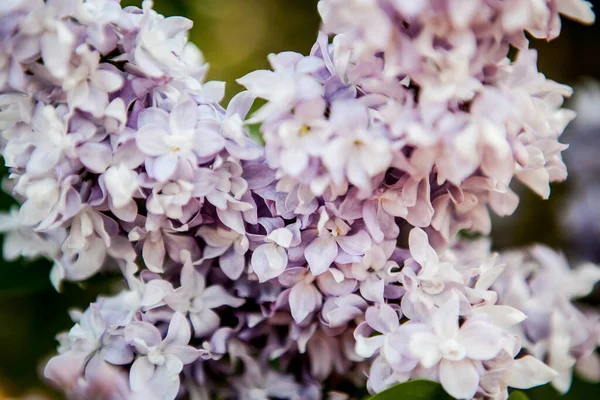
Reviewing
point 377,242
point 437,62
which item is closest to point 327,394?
point 377,242

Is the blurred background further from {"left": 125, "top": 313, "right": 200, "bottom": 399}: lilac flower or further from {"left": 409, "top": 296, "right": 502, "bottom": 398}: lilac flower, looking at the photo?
{"left": 409, "top": 296, "right": 502, "bottom": 398}: lilac flower

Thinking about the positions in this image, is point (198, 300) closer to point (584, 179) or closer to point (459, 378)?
point (459, 378)

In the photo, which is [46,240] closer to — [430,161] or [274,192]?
[274,192]

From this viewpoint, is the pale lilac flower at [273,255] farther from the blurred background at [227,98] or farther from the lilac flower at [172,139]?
the blurred background at [227,98]

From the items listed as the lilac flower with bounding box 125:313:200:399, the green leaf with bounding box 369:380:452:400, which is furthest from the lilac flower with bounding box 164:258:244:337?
the green leaf with bounding box 369:380:452:400

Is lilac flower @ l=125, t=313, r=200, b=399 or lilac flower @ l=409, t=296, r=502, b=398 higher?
lilac flower @ l=409, t=296, r=502, b=398

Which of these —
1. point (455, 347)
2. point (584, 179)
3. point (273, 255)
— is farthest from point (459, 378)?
point (584, 179)
